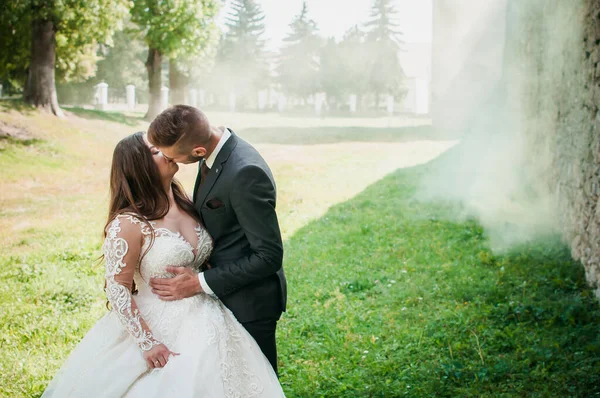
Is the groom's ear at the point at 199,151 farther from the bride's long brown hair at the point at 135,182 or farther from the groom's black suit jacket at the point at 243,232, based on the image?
the bride's long brown hair at the point at 135,182

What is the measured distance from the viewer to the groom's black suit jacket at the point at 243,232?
9.51 ft

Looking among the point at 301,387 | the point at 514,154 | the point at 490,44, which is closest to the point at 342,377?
the point at 301,387

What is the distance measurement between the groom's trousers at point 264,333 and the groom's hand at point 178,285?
35cm

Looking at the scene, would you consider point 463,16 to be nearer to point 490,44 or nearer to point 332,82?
point 490,44

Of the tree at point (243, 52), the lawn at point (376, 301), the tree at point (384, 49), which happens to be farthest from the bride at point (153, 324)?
the tree at point (384, 49)

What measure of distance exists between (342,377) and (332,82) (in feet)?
154

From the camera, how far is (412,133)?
28359 millimetres

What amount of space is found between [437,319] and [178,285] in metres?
3.37

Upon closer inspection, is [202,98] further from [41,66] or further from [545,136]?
[545,136]

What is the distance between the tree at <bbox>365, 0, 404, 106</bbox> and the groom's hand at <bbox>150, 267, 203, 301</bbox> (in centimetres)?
4911

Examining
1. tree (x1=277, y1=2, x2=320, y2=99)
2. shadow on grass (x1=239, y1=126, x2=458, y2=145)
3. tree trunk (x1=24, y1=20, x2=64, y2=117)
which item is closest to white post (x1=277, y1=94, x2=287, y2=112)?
tree (x1=277, y1=2, x2=320, y2=99)

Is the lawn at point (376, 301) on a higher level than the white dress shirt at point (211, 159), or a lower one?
lower

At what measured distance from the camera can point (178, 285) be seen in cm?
309

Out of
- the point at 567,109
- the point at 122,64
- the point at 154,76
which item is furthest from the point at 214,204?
the point at 122,64
